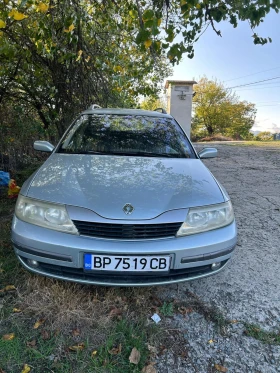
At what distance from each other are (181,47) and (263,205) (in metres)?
2.53

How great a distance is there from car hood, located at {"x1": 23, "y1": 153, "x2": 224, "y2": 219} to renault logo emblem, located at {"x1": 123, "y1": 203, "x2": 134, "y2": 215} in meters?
0.02

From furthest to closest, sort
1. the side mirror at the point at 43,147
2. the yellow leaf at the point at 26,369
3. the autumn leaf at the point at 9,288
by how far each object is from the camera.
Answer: the side mirror at the point at 43,147 → the autumn leaf at the point at 9,288 → the yellow leaf at the point at 26,369

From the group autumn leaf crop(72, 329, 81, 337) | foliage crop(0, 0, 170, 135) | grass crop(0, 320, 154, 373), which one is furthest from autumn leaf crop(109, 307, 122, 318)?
foliage crop(0, 0, 170, 135)

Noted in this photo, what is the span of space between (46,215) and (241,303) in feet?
5.17

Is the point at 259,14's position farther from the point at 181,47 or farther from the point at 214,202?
the point at 214,202

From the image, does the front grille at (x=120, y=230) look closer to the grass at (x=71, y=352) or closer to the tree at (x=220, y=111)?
the grass at (x=71, y=352)

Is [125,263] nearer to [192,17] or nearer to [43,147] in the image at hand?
[43,147]

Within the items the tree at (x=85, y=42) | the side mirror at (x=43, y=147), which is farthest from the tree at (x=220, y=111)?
the side mirror at (x=43, y=147)

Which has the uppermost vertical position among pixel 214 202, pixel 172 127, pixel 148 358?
pixel 172 127

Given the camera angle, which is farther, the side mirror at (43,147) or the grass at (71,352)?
the side mirror at (43,147)

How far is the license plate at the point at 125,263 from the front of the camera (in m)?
1.58

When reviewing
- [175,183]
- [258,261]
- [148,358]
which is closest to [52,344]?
[148,358]

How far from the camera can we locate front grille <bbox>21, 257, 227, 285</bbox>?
164 cm

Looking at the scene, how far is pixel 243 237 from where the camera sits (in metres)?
2.98
